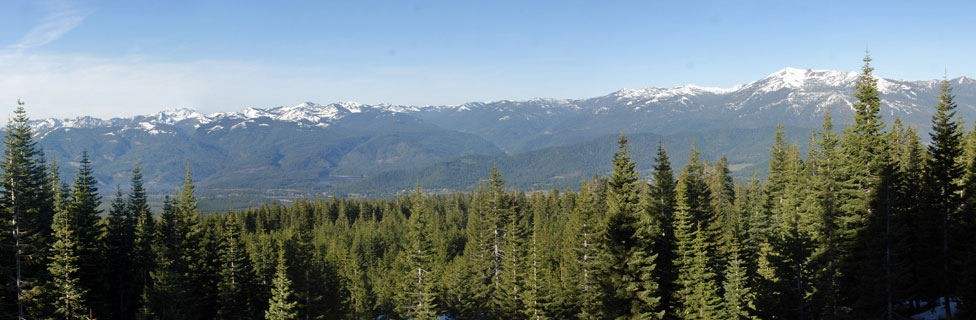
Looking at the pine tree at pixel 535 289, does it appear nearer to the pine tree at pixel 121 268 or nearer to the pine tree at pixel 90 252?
the pine tree at pixel 90 252

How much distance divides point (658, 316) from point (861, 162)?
19444 millimetres

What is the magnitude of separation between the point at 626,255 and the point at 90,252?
4065 cm

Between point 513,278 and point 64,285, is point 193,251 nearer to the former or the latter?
point 64,285

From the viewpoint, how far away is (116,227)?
4659 centimetres

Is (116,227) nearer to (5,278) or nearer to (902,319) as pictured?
(5,278)

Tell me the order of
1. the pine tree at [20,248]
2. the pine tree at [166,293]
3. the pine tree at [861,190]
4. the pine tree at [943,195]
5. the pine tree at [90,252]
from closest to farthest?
the pine tree at [20,248]
the pine tree at [861,190]
the pine tree at [943,195]
the pine tree at [166,293]
the pine tree at [90,252]

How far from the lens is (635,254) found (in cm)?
2995

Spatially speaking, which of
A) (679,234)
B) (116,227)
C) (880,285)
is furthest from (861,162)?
(116,227)

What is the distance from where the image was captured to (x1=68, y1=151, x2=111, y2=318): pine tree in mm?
38188

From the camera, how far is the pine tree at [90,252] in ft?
125

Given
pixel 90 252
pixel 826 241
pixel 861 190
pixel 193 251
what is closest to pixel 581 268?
pixel 826 241

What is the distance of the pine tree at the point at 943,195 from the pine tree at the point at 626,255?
20975 mm

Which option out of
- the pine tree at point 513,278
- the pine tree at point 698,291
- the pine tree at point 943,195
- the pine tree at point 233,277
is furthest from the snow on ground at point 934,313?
the pine tree at point 233,277

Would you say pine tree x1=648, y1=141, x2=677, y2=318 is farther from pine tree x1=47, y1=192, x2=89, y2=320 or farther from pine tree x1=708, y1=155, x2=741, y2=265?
pine tree x1=47, y1=192, x2=89, y2=320
